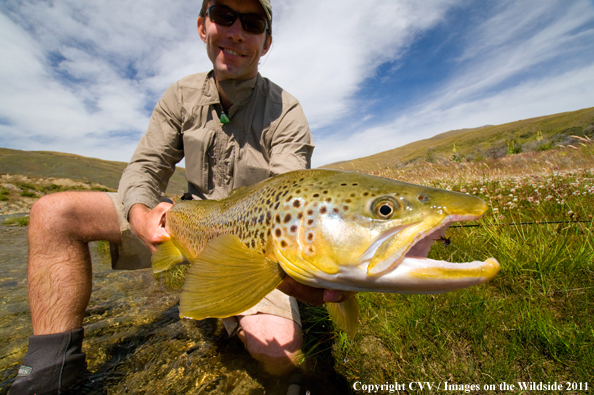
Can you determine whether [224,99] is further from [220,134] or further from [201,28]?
[201,28]

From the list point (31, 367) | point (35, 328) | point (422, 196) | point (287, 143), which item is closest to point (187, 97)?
point (287, 143)

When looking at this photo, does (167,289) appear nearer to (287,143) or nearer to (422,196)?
(287,143)

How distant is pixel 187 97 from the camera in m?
3.76

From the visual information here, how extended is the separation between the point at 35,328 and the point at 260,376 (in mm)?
2004

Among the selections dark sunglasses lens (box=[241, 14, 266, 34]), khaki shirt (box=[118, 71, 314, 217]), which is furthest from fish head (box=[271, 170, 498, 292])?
dark sunglasses lens (box=[241, 14, 266, 34])

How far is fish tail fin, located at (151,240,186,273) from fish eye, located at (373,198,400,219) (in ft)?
7.42

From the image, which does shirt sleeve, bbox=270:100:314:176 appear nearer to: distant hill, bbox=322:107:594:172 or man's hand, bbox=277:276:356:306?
man's hand, bbox=277:276:356:306

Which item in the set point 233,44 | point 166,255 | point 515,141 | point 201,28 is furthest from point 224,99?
point 515,141

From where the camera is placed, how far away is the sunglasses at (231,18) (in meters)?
3.43

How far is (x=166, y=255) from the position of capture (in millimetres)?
2922

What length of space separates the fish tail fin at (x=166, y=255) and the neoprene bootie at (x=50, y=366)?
0.88m

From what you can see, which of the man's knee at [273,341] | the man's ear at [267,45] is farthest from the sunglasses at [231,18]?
the man's knee at [273,341]

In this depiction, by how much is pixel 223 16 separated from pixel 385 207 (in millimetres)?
3334

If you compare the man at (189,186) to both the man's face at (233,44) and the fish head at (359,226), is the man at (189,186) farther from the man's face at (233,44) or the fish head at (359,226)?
the fish head at (359,226)
